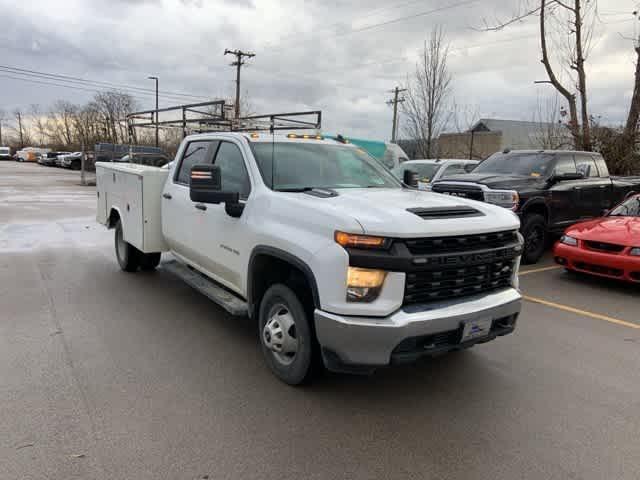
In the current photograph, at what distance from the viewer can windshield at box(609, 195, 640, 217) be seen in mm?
7559

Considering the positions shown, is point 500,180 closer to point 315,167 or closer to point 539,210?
point 539,210

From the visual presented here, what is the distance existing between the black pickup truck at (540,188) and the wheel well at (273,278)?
4.99 m

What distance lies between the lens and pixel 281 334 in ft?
12.0

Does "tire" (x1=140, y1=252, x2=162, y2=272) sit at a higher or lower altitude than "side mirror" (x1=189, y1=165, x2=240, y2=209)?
lower

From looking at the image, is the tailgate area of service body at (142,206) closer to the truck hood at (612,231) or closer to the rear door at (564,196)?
the truck hood at (612,231)

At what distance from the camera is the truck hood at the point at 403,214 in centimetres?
310

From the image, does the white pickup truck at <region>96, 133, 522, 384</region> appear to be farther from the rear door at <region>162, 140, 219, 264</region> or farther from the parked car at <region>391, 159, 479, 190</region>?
the parked car at <region>391, 159, 479, 190</region>

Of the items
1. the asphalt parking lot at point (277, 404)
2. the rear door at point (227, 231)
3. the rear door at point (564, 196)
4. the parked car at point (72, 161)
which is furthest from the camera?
the parked car at point (72, 161)

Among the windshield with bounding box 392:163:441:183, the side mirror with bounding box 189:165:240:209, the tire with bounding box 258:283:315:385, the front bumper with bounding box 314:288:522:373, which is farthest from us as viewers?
the windshield with bounding box 392:163:441:183

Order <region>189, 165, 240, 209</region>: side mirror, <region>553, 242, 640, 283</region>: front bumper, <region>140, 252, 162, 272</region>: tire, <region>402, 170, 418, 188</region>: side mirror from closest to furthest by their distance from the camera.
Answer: <region>189, 165, 240, 209</region>: side mirror
<region>402, 170, 418, 188</region>: side mirror
<region>553, 242, 640, 283</region>: front bumper
<region>140, 252, 162, 272</region>: tire

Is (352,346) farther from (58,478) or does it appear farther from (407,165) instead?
(407,165)

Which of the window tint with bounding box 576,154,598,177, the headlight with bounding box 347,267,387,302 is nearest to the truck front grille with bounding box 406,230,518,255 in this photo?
the headlight with bounding box 347,267,387,302

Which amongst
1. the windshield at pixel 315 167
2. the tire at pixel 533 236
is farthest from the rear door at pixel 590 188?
the windshield at pixel 315 167

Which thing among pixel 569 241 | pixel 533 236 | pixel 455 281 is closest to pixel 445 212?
pixel 455 281
